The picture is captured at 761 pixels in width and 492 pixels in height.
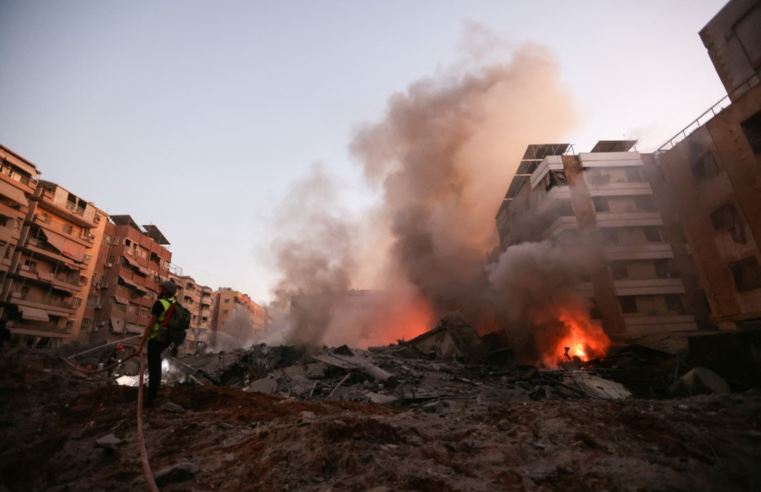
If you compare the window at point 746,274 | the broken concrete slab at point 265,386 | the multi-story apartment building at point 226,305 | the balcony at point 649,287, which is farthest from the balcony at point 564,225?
the multi-story apartment building at point 226,305

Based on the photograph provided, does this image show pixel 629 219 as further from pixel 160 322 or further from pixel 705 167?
pixel 160 322

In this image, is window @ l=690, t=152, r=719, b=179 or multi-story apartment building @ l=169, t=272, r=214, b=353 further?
multi-story apartment building @ l=169, t=272, r=214, b=353

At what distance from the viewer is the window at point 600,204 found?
1029 inches

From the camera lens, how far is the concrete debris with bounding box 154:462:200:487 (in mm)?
2578

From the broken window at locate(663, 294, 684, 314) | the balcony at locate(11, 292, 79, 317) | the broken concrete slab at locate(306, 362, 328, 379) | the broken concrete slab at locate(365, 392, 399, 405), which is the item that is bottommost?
the broken concrete slab at locate(365, 392, 399, 405)

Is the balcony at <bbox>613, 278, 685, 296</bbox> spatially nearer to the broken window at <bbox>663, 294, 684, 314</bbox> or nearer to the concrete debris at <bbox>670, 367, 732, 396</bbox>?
the broken window at <bbox>663, 294, 684, 314</bbox>

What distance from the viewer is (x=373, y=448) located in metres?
3.18

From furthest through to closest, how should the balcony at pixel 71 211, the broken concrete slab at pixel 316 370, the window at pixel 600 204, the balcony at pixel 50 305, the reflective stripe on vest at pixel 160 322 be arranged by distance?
the balcony at pixel 71 211 → the window at pixel 600 204 → the balcony at pixel 50 305 → the broken concrete slab at pixel 316 370 → the reflective stripe on vest at pixel 160 322

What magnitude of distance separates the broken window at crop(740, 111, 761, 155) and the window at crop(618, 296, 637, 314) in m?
11.5

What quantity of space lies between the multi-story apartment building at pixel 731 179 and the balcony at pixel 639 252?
3.69 m

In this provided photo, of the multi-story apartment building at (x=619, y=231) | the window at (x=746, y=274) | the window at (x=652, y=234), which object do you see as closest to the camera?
the window at (x=746, y=274)

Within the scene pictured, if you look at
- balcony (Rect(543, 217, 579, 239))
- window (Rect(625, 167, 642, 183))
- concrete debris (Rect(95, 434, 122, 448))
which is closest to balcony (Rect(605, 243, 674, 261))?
balcony (Rect(543, 217, 579, 239))

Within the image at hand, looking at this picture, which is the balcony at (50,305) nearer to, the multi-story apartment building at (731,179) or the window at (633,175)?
the multi-story apartment building at (731,179)

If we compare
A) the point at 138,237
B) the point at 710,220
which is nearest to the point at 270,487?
the point at 710,220
